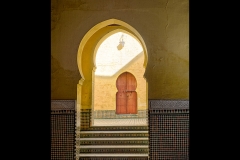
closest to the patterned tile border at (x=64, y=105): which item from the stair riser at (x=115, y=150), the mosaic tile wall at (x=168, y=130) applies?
the mosaic tile wall at (x=168, y=130)

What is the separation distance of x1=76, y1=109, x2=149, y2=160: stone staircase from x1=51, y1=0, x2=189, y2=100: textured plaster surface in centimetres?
161

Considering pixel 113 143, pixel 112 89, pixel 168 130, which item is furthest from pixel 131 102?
pixel 168 130

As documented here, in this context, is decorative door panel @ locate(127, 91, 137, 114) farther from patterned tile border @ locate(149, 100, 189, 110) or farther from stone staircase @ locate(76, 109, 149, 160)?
patterned tile border @ locate(149, 100, 189, 110)

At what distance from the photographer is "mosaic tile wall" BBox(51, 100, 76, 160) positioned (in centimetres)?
477

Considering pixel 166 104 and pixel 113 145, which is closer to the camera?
pixel 166 104

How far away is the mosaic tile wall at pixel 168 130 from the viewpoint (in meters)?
4.61

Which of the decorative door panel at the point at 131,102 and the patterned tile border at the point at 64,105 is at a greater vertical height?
the decorative door panel at the point at 131,102

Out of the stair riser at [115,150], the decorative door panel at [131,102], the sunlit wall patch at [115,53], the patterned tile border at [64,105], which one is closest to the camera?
the patterned tile border at [64,105]

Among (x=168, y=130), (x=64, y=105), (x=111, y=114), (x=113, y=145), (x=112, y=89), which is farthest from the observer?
(x=112, y=89)

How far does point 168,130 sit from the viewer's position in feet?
15.3

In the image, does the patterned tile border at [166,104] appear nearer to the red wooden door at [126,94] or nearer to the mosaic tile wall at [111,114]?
the mosaic tile wall at [111,114]

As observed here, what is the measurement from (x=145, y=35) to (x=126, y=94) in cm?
916

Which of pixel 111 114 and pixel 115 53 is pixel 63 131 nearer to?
pixel 111 114

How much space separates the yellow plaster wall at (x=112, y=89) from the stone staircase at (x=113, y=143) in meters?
6.11
